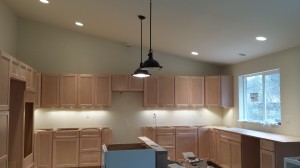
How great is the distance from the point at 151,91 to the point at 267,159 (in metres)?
3.22

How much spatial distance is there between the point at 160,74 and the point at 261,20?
378cm

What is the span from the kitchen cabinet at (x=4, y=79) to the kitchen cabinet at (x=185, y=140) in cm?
415

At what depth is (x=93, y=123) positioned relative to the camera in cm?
713

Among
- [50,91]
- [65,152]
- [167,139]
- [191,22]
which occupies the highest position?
[191,22]

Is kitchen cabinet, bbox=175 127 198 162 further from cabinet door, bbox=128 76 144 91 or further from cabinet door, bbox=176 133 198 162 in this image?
cabinet door, bbox=128 76 144 91

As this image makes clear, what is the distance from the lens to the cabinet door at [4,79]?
397 centimetres

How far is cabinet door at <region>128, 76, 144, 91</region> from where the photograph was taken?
7.07 metres

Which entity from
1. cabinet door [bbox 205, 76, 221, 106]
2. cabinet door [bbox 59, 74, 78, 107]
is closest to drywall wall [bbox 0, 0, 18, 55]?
cabinet door [bbox 59, 74, 78, 107]

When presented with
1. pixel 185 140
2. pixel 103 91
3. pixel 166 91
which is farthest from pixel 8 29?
pixel 185 140

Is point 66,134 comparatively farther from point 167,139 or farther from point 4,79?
point 4,79

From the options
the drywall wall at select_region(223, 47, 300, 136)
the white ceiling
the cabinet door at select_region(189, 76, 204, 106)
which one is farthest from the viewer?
the cabinet door at select_region(189, 76, 204, 106)

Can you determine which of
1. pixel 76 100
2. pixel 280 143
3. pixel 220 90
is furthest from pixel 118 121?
pixel 280 143

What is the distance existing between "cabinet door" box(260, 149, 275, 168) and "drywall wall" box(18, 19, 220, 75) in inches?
133

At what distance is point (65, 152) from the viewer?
6.50 metres
